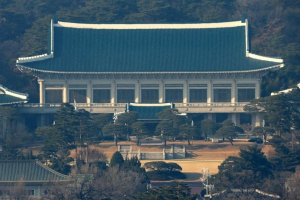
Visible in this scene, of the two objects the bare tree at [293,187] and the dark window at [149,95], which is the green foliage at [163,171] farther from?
the dark window at [149,95]

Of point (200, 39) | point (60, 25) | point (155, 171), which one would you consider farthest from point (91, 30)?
point (155, 171)

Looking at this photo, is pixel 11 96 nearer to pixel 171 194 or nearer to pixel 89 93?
pixel 89 93

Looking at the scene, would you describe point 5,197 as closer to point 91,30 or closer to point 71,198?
point 71,198

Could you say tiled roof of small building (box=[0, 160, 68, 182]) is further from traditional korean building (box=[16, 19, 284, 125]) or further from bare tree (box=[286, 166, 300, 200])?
traditional korean building (box=[16, 19, 284, 125])

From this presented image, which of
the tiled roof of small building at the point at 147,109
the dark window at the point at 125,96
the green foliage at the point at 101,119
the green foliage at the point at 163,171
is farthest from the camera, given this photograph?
the dark window at the point at 125,96

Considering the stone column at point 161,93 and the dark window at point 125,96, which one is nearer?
the stone column at point 161,93

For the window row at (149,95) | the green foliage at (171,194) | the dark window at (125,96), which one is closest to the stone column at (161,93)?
the window row at (149,95)

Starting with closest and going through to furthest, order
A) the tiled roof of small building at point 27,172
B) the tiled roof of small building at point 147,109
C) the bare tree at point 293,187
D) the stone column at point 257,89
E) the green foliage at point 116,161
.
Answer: the bare tree at point 293,187 < the tiled roof of small building at point 27,172 < the green foliage at point 116,161 < the tiled roof of small building at point 147,109 < the stone column at point 257,89
